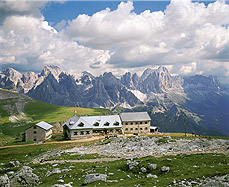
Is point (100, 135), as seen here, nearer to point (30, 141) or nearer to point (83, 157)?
point (30, 141)

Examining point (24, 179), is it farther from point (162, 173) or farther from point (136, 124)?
point (136, 124)

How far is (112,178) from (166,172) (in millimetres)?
9438

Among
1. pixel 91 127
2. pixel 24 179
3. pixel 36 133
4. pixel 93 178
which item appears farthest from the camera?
pixel 91 127

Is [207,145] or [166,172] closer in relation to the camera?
[166,172]

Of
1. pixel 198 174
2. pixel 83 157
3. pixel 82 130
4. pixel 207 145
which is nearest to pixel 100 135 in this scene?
pixel 82 130

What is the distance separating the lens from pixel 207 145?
6112cm

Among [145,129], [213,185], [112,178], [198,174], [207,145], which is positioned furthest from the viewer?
[145,129]

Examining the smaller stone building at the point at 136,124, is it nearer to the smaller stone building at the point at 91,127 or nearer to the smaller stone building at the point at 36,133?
the smaller stone building at the point at 91,127

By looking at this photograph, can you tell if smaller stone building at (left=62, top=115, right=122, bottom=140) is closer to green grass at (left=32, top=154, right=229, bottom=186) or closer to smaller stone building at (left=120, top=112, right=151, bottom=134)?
smaller stone building at (left=120, top=112, right=151, bottom=134)

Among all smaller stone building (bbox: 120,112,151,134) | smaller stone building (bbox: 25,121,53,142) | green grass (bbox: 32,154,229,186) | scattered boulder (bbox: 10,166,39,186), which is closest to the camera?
green grass (bbox: 32,154,229,186)

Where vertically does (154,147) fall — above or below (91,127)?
below

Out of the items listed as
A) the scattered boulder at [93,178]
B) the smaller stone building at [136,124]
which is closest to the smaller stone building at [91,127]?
the smaller stone building at [136,124]

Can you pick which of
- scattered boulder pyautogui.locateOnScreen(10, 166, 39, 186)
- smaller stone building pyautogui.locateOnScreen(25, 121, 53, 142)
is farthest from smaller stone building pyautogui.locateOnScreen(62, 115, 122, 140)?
scattered boulder pyautogui.locateOnScreen(10, 166, 39, 186)

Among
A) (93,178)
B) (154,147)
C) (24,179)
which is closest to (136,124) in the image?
(154,147)
